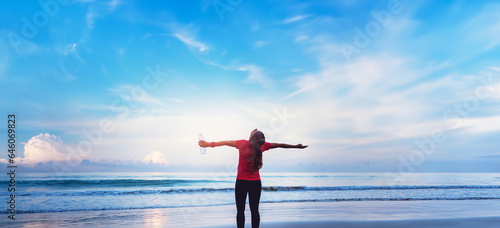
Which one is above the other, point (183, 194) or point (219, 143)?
point (219, 143)

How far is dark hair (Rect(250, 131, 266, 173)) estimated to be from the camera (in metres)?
4.69

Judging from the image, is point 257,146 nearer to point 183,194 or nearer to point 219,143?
point 219,143

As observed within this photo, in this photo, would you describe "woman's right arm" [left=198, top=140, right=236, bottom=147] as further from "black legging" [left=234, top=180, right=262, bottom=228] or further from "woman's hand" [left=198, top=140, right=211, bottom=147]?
"black legging" [left=234, top=180, right=262, bottom=228]

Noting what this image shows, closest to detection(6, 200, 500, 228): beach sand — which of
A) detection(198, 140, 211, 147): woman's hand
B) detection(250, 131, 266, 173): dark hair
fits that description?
detection(250, 131, 266, 173): dark hair

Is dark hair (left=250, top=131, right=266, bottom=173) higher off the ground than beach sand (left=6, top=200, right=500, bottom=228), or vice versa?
dark hair (left=250, top=131, right=266, bottom=173)

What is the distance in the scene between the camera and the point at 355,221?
9070mm

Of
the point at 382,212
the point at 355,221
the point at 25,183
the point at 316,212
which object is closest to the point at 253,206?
the point at 355,221

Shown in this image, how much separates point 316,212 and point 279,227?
3.07 m

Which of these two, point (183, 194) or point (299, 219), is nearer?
point (299, 219)

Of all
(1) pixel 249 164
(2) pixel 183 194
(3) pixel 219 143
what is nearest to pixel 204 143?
(3) pixel 219 143

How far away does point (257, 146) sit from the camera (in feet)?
15.4

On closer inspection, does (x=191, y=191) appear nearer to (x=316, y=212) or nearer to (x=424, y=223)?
(x=316, y=212)

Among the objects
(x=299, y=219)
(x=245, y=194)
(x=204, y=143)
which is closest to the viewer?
(x=204, y=143)

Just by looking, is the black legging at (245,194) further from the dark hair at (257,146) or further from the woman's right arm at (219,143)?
the woman's right arm at (219,143)
